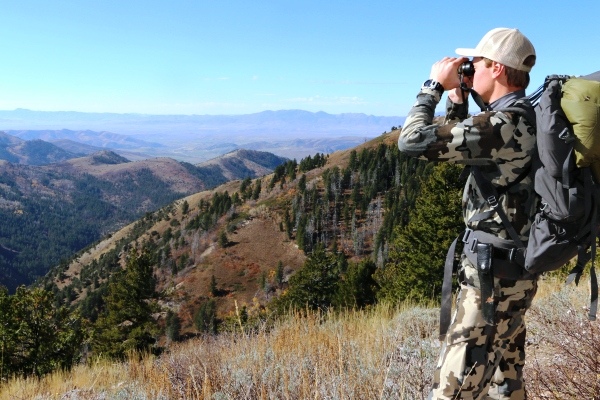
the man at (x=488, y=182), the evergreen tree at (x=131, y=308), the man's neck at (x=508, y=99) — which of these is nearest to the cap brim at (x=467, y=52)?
the man at (x=488, y=182)

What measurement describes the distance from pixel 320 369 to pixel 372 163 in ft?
327

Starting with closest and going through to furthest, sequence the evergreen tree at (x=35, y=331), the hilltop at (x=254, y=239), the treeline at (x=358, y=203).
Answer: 1. the evergreen tree at (x=35, y=331)
2. the hilltop at (x=254, y=239)
3. the treeline at (x=358, y=203)

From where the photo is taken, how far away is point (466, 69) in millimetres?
2395

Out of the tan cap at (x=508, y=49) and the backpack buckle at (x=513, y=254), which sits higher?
the tan cap at (x=508, y=49)

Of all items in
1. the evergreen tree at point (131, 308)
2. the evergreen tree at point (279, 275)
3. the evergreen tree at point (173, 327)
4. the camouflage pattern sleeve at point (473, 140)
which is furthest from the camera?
the evergreen tree at point (279, 275)

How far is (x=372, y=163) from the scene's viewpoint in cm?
10050

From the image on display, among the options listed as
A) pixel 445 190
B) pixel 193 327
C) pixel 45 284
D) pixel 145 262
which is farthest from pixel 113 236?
pixel 445 190

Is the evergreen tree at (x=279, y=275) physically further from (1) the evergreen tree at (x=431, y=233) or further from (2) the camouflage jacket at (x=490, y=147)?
(2) the camouflage jacket at (x=490, y=147)

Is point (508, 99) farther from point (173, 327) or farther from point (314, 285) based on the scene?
point (173, 327)

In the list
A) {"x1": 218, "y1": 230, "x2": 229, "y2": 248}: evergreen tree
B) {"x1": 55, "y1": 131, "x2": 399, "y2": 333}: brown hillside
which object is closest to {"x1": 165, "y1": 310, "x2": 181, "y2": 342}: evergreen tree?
{"x1": 55, "y1": 131, "x2": 399, "y2": 333}: brown hillside

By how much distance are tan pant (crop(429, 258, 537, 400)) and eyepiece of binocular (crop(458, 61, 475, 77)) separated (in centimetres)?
112

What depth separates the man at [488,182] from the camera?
2.16 m

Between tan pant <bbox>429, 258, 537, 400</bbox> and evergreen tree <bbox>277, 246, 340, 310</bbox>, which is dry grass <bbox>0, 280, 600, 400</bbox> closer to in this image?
tan pant <bbox>429, 258, 537, 400</bbox>

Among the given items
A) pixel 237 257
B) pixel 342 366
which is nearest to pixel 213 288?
pixel 237 257
